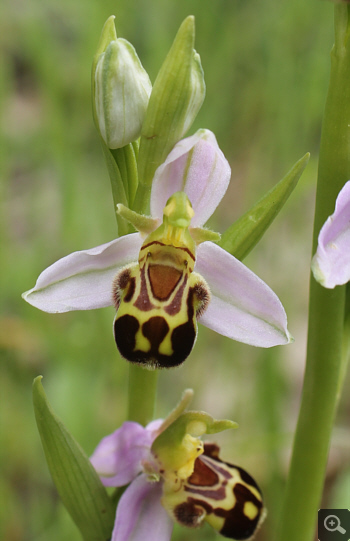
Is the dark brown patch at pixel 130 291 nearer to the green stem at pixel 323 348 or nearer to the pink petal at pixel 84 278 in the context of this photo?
the pink petal at pixel 84 278

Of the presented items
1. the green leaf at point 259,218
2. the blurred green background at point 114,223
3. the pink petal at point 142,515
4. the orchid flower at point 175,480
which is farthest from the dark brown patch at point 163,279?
the blurred green background at point 114,223

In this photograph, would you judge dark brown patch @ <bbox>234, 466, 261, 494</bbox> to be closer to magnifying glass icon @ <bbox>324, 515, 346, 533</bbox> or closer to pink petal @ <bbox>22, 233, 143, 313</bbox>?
magnifying glass icon @ <bbox>324, 515, 346, 533</bbox>

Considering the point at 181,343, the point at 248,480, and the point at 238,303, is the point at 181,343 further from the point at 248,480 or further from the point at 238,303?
the point at 248,480

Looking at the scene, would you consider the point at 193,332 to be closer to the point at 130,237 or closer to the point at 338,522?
the point at 130,237

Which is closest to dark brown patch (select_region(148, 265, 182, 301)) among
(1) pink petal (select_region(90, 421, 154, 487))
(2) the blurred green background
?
(1) pink petal (select_region(90, 421, 154, 487))

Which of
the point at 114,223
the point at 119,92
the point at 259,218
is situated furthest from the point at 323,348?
the point at 114,223

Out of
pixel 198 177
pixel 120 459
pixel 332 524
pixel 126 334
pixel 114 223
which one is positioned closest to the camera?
pixel 126 334
